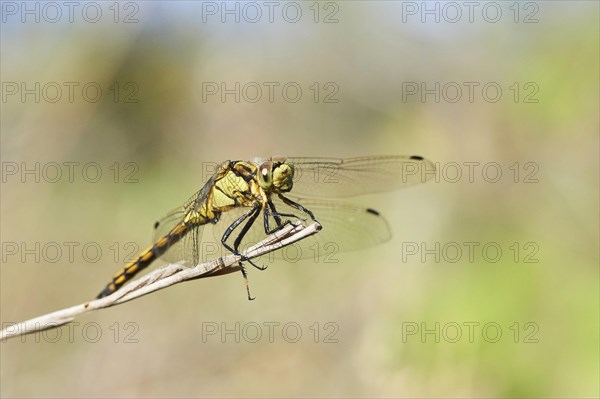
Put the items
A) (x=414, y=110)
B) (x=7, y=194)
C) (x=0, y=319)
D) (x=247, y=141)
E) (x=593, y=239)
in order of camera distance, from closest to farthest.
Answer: (x=593, y=239) → (x=0, y=319) → (x=7, y=194) → (x=414, y=110) → (x=247, y=141)

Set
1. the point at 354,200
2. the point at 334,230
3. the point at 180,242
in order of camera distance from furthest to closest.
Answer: the point at 354,200 < the point at 334,230 < the point at 180,242

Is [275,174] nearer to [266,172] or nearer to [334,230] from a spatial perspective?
[266,172]

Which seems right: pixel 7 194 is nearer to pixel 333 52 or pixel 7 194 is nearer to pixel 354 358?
pixel 354 358

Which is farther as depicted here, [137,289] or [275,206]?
[275,206]

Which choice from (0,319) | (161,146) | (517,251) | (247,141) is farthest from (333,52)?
(0,319)

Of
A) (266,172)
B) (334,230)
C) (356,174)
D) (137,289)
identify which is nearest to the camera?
(137,289)

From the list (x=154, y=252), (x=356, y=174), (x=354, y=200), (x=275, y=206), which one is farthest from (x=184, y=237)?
(x=354, y=200)
